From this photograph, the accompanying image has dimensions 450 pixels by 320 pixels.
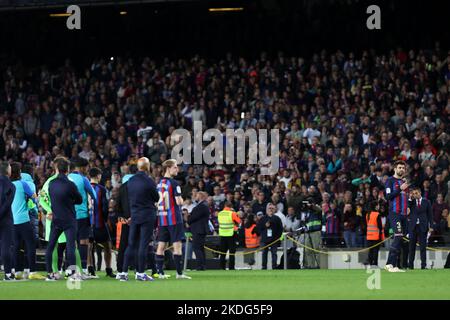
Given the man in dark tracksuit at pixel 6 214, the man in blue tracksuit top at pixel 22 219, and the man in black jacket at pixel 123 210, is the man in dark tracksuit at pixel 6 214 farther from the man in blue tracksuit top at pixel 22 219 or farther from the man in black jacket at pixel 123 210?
the man in black jacket at pixel 123 210

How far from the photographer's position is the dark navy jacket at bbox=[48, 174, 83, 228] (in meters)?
19.4

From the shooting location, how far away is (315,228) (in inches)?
1159

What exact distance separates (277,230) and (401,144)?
4671mm

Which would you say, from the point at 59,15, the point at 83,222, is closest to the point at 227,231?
the point at 83,222

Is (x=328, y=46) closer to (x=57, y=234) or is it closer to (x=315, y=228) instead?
(x=315, y=228)

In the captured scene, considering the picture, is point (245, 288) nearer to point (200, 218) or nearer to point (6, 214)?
point (6, 214)

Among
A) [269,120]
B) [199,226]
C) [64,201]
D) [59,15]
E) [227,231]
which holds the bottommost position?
[227,231]

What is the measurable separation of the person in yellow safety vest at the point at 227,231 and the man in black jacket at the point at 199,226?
1237 mm

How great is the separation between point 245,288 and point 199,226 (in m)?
9.76

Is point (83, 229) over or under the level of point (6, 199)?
under

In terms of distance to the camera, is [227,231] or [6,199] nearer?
[6,199]

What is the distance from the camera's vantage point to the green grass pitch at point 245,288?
1620 cm

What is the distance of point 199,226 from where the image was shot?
27750 mm

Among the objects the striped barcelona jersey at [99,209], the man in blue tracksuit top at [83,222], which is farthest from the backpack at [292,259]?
the man in blue tracksuit top at [83,222]
